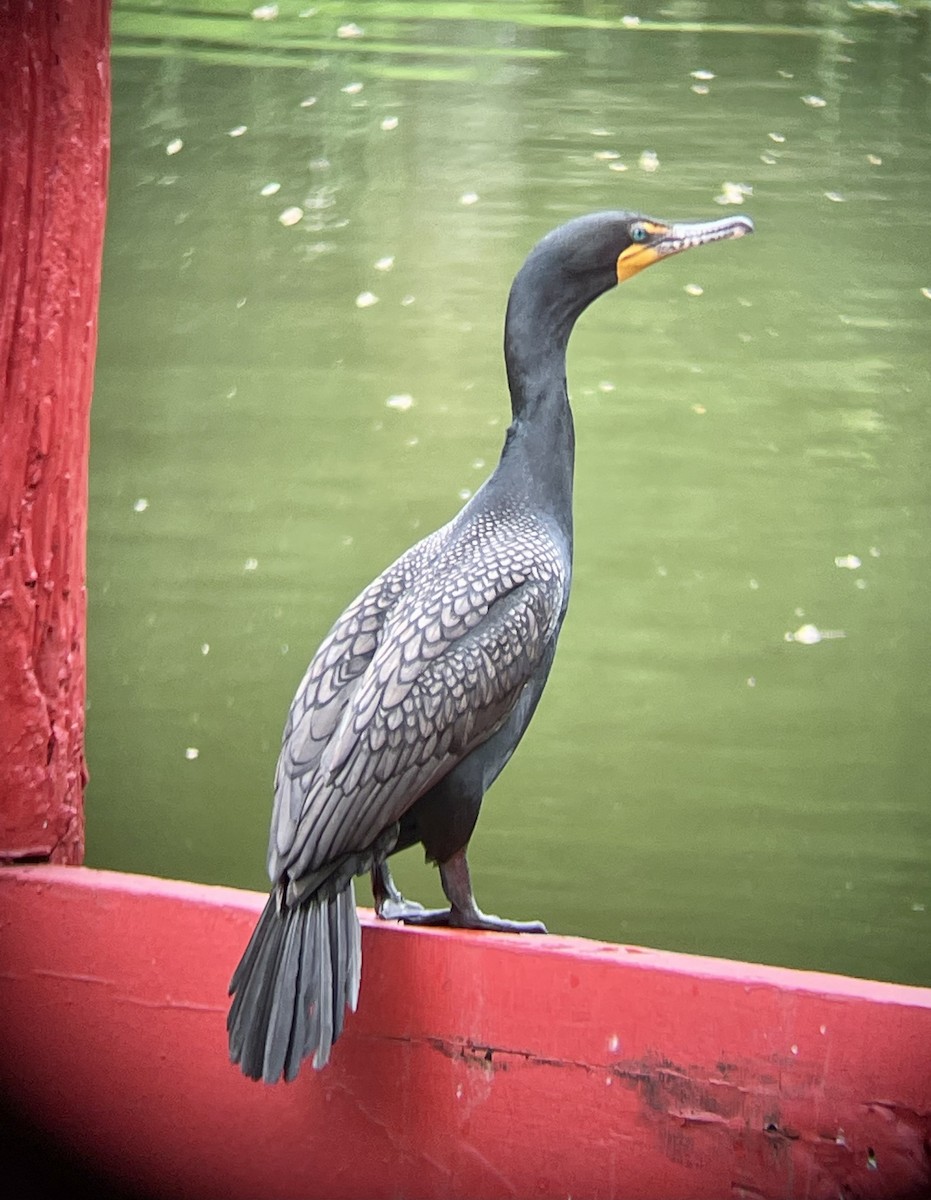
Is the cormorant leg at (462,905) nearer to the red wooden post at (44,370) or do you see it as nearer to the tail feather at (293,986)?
the tail feather at (293,986)

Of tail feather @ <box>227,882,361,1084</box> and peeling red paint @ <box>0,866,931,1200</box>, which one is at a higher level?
tail feather @ <box>227,882,361,1084</box>

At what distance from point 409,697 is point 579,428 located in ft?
4.39

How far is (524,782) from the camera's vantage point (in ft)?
8.86

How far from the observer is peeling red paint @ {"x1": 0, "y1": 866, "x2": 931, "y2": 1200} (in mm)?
1298

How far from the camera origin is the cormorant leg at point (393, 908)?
61.5 inches

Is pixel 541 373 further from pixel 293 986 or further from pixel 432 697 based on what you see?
pixel 293 986

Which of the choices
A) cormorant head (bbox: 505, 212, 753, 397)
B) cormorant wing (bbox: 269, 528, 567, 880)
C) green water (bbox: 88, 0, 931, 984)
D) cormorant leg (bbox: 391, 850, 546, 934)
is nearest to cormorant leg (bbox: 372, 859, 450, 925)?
cormorant leg (bbox: 391, 850, 546, 934)

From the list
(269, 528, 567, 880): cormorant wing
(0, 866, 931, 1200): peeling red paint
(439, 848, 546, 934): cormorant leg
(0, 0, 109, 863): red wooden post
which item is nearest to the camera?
(0, 866, 931, 1200): peeling red paint

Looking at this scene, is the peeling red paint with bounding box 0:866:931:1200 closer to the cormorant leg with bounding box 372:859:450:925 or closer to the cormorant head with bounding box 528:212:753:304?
the cormorant leg with bounding box 372:859:450:925

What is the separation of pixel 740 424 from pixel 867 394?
9.4 inches

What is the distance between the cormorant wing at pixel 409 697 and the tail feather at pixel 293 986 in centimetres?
5

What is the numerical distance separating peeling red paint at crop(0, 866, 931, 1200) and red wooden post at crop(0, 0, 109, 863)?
0.48 feet

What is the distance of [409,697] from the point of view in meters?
1.46

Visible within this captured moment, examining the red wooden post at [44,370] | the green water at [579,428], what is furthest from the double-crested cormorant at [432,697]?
the green water at [579,428]
